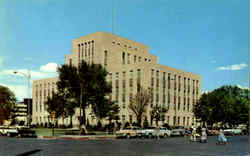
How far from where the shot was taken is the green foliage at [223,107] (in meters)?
73.6

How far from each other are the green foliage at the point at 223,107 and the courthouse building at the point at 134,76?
1317 cm

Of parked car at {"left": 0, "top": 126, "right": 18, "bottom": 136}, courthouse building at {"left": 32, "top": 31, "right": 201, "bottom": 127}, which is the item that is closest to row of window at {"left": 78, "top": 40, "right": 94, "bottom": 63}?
courthouse building at {"left": 32, "top": 31, "right": 201, "bottom": 127}

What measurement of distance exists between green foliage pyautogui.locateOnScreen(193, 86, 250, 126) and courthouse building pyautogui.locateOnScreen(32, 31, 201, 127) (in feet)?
43.2

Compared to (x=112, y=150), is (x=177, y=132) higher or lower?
lower

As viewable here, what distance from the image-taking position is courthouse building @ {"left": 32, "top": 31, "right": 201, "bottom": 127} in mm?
88562

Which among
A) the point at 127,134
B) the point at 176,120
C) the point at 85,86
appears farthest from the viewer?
the point at 176,120

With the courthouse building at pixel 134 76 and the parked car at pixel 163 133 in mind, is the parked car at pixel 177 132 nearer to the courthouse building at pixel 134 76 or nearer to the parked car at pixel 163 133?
the parked car at pixel 163 133

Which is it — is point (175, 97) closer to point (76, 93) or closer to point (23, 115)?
point (76, 93)

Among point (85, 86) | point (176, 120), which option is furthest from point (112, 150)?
point (176, 120)

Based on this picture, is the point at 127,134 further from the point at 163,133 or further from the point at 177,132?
the point at 177,132

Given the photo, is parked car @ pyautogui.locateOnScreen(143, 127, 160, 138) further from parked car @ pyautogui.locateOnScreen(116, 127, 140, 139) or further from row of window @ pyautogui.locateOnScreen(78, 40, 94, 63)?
row of window @ pyautogui.locateOnScreen(78, 40, 94, 63)

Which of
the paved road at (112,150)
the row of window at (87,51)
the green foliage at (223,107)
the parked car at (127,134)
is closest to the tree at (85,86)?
the parked car at (127,134)

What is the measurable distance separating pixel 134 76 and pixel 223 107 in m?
25.4

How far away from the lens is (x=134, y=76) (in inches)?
3494
